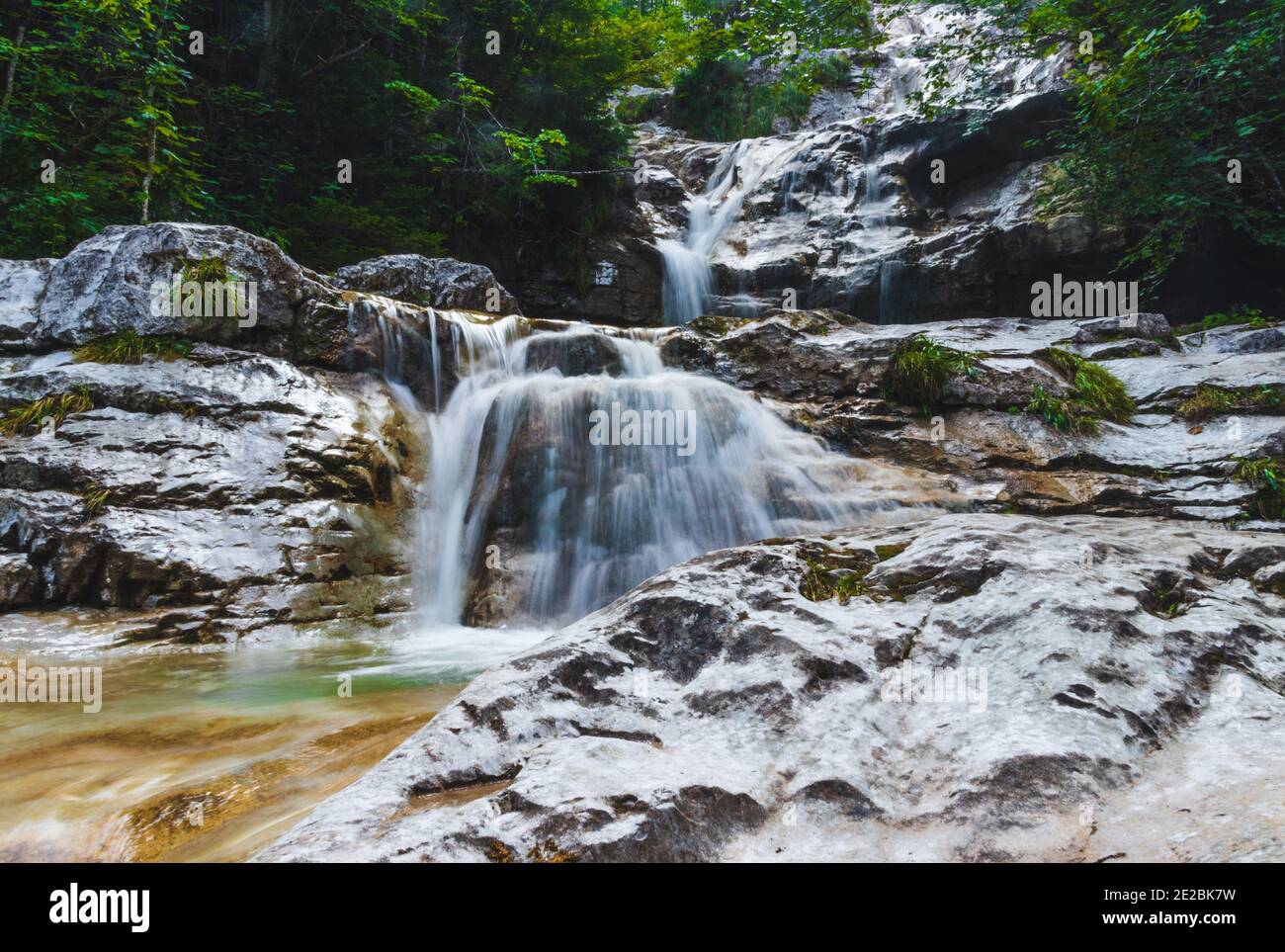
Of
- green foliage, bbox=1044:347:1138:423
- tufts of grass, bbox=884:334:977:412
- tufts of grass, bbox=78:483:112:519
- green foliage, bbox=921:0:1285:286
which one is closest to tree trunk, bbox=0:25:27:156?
tufts of grass, bbox=78:483:112:519

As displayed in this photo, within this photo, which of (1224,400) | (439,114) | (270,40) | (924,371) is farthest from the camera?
(439,114)

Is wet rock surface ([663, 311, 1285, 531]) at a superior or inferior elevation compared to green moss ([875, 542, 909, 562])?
superior

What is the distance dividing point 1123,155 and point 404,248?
11.9 m

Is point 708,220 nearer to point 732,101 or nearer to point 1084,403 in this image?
point 732,101

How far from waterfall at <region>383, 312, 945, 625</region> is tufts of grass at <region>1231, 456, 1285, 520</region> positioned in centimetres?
254

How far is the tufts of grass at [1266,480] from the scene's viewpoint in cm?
507

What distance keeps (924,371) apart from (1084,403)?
1567mm

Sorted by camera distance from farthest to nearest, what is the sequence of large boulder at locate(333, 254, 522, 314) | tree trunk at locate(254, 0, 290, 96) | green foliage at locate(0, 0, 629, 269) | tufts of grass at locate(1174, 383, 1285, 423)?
tree trunk at locate(254, 0, 290, 96) → large boulder at locate(333, 254, 522, 314) → green foliage at locate(0, 0, 629, 269) → tufts of grass at locate(1174, 383, 1285, 423)

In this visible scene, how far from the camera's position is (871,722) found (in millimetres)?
2133

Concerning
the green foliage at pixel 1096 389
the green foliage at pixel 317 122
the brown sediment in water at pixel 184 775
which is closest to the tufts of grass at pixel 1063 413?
the green foliage at pixel 1096 389

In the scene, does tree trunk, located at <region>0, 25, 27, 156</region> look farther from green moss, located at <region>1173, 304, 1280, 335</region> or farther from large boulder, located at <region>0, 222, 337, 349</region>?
green moss, located at <region>1173, 304, 1280, 335</region>

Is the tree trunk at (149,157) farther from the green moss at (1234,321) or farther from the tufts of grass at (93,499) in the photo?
the green moss at (1234,321)

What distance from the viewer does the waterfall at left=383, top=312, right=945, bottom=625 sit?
599cm

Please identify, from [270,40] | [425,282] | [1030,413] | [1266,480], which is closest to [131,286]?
[425,282]
